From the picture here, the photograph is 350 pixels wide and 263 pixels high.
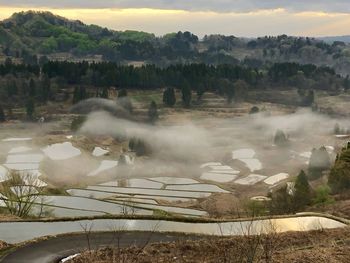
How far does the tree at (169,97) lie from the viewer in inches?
5185

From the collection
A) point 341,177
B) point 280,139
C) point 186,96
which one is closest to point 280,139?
point 280,139

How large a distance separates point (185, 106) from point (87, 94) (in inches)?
1054

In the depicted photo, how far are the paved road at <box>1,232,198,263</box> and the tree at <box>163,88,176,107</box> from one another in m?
108

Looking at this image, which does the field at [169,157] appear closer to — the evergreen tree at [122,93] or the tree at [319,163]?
the tree at [319,163]

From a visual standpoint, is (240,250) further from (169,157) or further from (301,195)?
(169,157)

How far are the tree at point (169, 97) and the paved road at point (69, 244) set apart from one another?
355 feet

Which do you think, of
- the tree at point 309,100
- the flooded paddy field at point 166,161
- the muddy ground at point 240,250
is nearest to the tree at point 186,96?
the flooded paddy field at point 166,161

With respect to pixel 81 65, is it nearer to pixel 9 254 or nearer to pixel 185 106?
pixel 185 106

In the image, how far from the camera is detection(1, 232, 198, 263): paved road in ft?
68.2

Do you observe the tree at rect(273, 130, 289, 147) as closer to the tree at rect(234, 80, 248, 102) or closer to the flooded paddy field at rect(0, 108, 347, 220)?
the flooded paddy field at rect(0, 108, 347, 220)

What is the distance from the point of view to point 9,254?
831 inches

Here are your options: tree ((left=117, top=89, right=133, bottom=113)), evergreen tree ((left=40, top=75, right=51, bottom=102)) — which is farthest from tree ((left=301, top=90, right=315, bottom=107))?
evergreen tree ((left=40, top=75, right=51, bottom=102))

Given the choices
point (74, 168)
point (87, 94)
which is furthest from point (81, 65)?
point (74, 168)

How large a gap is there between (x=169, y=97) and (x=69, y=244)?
109989 millimetres
